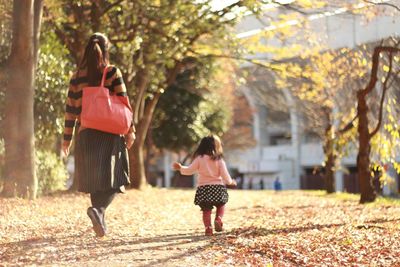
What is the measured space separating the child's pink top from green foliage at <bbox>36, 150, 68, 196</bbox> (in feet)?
32.2

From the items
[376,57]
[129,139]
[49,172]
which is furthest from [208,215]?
[49,172]

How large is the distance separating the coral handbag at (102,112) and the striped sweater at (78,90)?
0.07 meters

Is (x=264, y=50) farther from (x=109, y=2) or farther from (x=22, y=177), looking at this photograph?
(x=22, y=177)

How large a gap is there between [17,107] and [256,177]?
5255 cm

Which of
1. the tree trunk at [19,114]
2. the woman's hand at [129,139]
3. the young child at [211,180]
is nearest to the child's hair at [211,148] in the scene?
the young child at [211,180]

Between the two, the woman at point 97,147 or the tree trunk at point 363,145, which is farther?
the tree trunk at point 363,145

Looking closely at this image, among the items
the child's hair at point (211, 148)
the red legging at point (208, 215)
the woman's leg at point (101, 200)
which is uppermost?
the child's hair at point (211, 148)

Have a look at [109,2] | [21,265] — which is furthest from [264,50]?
[21,265]

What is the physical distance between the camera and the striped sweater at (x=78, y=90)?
24.1 feet

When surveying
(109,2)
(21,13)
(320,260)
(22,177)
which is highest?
(109,2)

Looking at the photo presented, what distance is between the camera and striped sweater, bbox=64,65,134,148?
24.1 ft

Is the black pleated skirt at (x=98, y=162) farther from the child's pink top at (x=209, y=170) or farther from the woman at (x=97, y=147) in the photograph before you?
the child's pink top at (x=209, y=170)

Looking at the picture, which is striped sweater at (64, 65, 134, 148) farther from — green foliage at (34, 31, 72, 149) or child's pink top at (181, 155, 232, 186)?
green foliage at (34, 31, 72, 149)

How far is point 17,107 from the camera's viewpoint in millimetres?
12328
